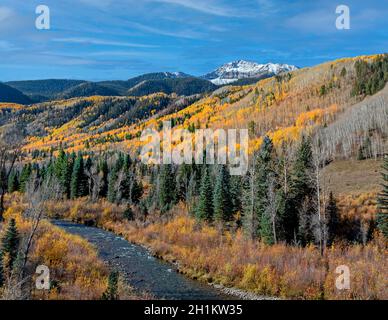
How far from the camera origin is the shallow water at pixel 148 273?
3044 cm

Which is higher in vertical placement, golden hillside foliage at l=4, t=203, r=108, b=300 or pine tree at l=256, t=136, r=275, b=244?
pine tree at l=256, t=136, r=275, b=244

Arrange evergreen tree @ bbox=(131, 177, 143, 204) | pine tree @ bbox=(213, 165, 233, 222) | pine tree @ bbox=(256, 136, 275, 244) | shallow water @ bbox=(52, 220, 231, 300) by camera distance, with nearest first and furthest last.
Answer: shallow water @ bbox=(52, 220, 231, 300), pine tree @ bbox=(256, 136, 275, 244), pine tree @ bbox=(213, 165, 233, 222), evergreen tree @ bbox=(131, 177, 143, 204)

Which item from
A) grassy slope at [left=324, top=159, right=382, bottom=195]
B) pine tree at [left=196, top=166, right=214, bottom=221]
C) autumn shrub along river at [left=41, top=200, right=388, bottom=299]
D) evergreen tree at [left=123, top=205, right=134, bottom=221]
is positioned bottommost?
autumn shrub along river at [left=41, top=200, right=388, bottom=299]

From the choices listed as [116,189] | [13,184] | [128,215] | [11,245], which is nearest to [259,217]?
[11,245]

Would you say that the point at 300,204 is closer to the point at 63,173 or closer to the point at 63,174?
the point at 63,174

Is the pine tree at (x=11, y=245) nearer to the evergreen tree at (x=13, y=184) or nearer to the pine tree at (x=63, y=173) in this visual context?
the pine tree at (x=63, y=173)

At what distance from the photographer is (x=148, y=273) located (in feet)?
119

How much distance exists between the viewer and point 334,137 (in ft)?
393

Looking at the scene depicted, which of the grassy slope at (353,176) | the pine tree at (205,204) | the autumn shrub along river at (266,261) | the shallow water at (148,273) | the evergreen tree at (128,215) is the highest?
the grassy slope at (353,176)

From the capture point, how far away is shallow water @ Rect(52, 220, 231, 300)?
30.4 m

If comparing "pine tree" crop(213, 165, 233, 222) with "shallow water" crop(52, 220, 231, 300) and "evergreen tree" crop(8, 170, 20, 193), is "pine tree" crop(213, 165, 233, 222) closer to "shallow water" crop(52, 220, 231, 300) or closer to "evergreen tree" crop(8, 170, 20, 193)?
"shallow water" crop(52, 220, 231, 300)

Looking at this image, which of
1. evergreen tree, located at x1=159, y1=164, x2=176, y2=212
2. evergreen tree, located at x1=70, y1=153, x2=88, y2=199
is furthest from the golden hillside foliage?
evergreen tree, located at x1=70, y1=153, x2=88, y2=199

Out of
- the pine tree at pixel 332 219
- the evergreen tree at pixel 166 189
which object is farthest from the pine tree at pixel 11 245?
the evergreen tree at pixel 166 189
